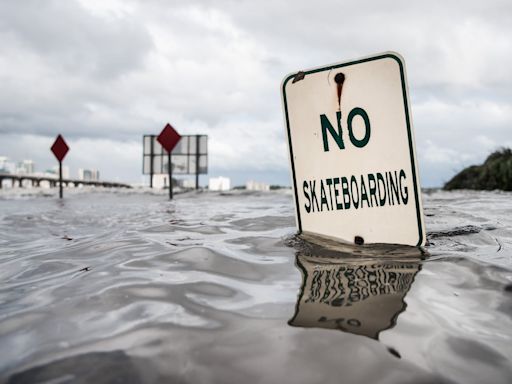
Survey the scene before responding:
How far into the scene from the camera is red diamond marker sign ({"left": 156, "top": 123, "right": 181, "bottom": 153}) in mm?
10391

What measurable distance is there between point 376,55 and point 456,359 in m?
1.85

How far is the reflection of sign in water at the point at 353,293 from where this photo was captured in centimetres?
129

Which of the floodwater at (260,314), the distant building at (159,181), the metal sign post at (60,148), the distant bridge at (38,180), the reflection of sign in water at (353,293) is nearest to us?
the floodwater at (260,314)

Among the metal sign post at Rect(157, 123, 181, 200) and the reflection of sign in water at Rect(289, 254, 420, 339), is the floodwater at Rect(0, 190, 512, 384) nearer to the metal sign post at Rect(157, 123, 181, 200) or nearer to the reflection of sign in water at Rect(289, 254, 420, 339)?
the reflection of sign in water at Rect(289, 254, 420, 339)

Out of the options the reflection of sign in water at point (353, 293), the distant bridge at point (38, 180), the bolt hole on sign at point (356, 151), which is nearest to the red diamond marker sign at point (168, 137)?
the bolt hole on sign at point (356, 151)

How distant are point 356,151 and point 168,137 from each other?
334 inches

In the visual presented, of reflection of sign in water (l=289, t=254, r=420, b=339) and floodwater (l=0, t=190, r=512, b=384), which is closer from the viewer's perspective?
floodwater (l=0, t=190, r=512, b=384)

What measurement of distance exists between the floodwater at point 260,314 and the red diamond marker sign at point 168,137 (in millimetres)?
7963

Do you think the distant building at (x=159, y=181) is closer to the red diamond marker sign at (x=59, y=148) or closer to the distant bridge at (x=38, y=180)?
the red diamond marker sign at (x=59, y=148)

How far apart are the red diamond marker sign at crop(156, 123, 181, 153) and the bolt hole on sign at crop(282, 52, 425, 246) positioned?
26.5 feet

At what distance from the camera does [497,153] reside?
17.9 meters

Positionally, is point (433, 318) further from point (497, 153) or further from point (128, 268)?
point (497, 153)

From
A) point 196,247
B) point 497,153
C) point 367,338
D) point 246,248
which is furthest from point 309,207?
point 497,153

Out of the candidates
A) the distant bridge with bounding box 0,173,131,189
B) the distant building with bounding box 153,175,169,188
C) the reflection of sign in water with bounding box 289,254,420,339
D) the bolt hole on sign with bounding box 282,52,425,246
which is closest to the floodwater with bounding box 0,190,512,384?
the reflection of sign in water with bounding box 289,254,420,339
